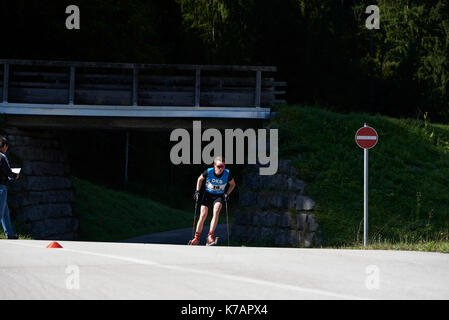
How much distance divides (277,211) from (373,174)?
3306mm

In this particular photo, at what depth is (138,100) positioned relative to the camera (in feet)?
80.0

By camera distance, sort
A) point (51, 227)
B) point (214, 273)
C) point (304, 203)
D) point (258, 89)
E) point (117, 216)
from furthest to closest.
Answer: point (117, 216), point (51, 227), point (258, 89), point (304, 203), point (214, 273)

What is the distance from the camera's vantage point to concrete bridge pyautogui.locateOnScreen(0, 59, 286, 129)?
77.9ft

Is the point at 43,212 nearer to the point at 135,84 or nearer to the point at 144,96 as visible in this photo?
the point at 144,96

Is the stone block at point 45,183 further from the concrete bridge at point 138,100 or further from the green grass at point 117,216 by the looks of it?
the green grass at point 117,216

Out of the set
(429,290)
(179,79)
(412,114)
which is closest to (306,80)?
(412,114)

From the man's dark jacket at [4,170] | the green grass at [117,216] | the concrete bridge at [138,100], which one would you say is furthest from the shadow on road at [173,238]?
the man's dark jacket at [4,170]

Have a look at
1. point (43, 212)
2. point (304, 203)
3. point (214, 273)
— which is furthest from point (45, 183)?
point (214, 273)

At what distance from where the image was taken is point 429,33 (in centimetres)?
5412

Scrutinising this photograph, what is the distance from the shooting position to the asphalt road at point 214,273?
25.1ft

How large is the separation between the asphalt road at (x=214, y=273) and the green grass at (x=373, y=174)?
21.6 feet

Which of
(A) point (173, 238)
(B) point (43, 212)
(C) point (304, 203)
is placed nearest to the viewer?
(C) point (304, 203)

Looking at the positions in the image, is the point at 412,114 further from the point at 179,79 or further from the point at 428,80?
the point at 179,79

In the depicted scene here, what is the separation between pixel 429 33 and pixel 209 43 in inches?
687
